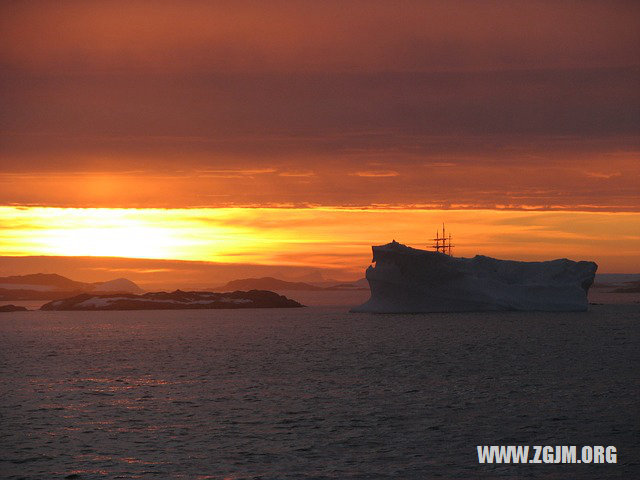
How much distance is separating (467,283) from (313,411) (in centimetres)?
7124

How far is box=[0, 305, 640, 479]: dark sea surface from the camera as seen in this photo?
22.2 metres

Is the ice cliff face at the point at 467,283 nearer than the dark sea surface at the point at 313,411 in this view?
No

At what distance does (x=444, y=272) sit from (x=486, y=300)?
32.1ft

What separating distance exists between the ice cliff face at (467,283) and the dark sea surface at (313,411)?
3127cm

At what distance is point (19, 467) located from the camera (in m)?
22.1

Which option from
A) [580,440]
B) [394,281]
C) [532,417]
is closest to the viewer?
[580,440]

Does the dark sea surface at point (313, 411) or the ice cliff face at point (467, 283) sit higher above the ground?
the ice cliff face at point (467, 283)

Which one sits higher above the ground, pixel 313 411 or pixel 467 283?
pixel 467 283

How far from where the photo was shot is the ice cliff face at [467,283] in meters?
93.3

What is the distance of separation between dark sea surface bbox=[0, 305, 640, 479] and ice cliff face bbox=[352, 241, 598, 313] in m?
31.3

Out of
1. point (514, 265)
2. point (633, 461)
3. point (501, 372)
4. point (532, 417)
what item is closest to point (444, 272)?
point (514, 265)

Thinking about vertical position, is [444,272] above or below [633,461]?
above

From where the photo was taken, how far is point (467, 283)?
328 feet

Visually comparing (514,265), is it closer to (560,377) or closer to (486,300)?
(486,300)
